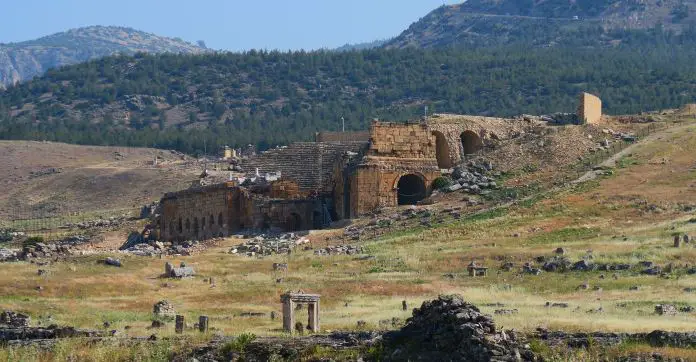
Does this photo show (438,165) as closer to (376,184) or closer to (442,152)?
(442,152)

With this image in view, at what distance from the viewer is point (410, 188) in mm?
67250

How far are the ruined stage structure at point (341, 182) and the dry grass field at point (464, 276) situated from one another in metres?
5.74

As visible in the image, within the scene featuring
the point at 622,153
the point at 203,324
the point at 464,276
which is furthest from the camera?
the point at 622,153

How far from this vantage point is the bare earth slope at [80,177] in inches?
4360

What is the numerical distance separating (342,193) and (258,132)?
90.6 m

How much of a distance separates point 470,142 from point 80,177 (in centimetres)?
5672

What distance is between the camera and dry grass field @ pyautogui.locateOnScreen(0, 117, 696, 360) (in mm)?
34781

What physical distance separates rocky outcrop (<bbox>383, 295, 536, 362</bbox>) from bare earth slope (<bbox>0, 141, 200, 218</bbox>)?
8290 cm

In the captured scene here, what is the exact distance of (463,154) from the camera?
225 ft

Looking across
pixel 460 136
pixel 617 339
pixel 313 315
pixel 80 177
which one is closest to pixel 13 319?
pixel 313 315

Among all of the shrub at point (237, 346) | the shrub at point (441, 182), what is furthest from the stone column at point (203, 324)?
the shrub at point (441, 182)

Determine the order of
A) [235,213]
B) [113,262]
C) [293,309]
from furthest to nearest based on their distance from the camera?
[235,213], [113,262], [293,309]

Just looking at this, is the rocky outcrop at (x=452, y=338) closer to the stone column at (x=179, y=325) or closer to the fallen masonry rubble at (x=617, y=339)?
the fallen masonry rubble at (x=617, y=339)

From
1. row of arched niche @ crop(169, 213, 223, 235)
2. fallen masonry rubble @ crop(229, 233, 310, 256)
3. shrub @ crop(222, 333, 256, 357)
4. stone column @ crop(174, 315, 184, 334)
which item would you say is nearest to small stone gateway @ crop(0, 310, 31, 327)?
stone column @ crop(174, 315, 184, 334)
